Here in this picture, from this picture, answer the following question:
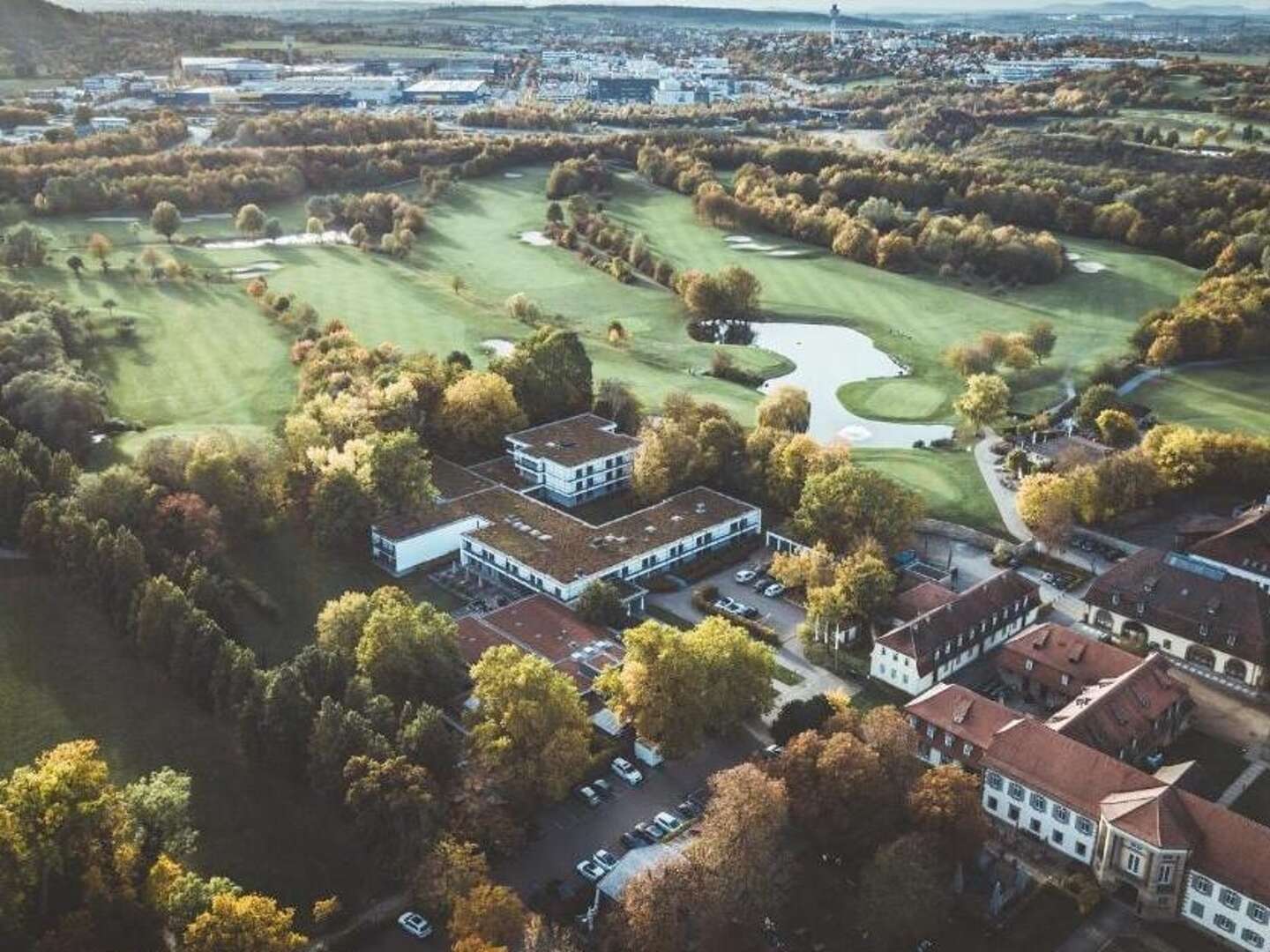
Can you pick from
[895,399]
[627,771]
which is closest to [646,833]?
[627,771]

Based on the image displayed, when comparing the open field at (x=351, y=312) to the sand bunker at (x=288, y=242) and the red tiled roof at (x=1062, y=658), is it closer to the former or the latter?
the sand bunker at (x=288, y=242)

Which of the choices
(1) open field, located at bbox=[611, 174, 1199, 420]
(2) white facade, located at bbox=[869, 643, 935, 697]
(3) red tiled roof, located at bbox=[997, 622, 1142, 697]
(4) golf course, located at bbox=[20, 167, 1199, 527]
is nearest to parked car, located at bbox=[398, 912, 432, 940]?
(2) white facade, located at bbox=[869, 643, 935, 697]

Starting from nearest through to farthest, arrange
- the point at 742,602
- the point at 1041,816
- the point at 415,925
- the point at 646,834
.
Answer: the point at 415,925 < the point at 646,834 < the point at 1041,816 < the point at 742,602

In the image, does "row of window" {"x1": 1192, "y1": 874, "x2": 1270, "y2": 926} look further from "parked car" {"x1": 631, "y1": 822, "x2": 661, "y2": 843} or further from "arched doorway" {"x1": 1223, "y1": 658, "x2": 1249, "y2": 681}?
"parked car" {"x1": 631, "y1": 822, "x2": 661, "y2": 843}

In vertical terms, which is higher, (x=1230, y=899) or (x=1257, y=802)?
(x=1230, y=899)

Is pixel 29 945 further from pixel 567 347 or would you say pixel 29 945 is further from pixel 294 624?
pixel 567 347

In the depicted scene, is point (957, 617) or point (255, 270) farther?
point (255, 270)

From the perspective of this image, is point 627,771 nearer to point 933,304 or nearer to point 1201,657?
point 1201,657

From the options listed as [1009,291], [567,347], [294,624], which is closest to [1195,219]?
[1009,291]
